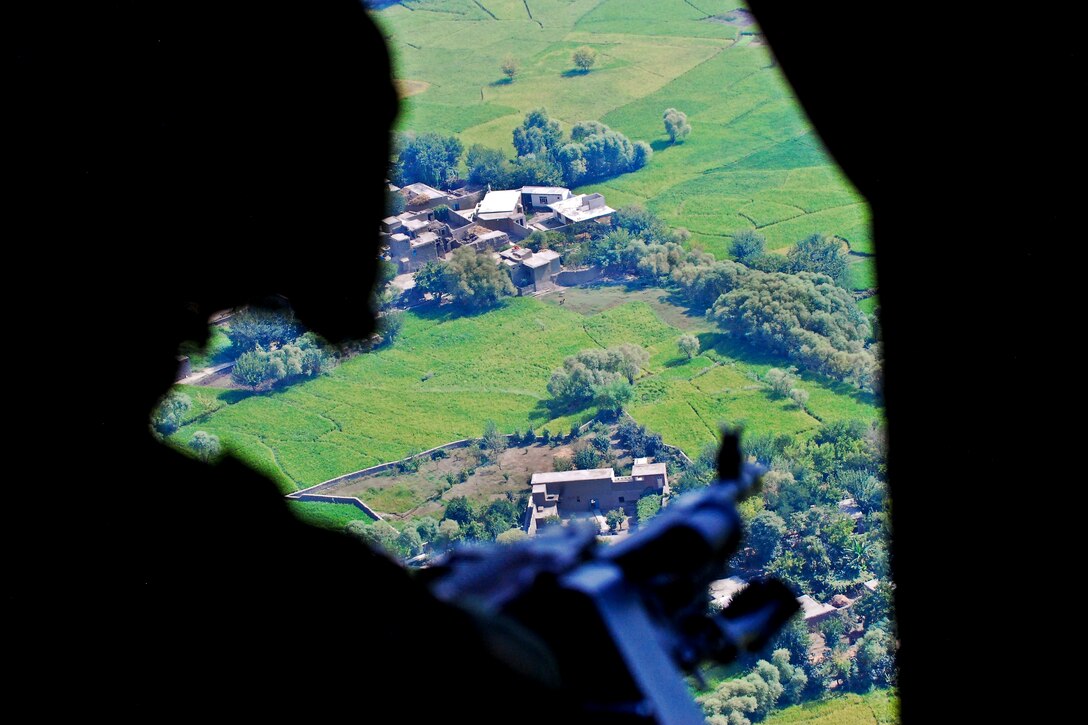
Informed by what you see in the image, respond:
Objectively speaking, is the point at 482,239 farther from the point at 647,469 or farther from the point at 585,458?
the point at 647,469

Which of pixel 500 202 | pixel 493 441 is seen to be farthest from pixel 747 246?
pixel 493 441

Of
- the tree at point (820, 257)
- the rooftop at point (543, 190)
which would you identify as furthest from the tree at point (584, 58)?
the tree at point (820, 257)

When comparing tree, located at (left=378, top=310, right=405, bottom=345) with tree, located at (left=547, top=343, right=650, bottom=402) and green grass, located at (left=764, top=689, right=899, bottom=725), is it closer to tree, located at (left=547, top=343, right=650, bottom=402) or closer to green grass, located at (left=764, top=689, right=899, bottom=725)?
tree, located at (left=547, top=343, right=650, bottom=402)

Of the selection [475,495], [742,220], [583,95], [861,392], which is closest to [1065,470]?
[475,495]

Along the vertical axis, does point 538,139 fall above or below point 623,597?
below

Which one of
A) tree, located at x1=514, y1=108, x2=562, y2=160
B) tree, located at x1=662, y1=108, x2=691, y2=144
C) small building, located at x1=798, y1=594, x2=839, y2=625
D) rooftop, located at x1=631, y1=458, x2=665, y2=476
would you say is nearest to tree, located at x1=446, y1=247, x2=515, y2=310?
tree, located at x1=514, y1=108, x2=562, y2=160

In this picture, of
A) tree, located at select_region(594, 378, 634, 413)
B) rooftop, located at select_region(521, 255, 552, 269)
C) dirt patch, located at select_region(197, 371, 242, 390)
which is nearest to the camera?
tree, located at select_region(594, 378, 634, 413)
